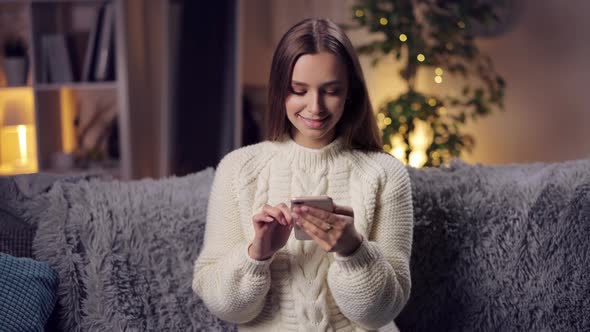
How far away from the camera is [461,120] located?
2.81 metres

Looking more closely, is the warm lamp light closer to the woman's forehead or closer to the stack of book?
the stack of book

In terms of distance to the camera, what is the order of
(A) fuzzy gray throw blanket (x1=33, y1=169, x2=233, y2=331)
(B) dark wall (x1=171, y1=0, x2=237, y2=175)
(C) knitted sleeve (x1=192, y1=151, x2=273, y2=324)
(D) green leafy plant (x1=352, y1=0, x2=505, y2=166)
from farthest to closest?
(B) dark wall (x1=171, y1=0, x2=237, y2=175) < (D) green leafy plant (x1=352, y1=0, x2=505, y2=166) < (A) fuzzy gray throw blanket (x1=33, y1=169, x2=233, y2=331) < (C) knitted sleeve (x1=192, y1=151, x2=273, y2=324)

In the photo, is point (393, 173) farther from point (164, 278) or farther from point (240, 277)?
point (164, 278)

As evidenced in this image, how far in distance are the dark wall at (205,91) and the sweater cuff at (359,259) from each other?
6.81 feet

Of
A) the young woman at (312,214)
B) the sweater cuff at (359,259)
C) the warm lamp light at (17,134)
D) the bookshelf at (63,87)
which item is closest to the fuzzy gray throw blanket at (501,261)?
the young woman at (312,214)

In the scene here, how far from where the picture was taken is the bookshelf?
2.92 meters

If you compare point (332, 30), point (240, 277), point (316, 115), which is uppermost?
point (332, 30)

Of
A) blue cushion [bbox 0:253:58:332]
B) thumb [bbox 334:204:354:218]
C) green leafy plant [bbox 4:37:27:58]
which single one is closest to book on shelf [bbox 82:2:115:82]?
green leafy plant [bbox 4:37:27:58]

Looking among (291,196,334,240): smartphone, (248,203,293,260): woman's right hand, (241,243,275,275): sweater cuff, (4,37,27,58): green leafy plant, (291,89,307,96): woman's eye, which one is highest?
(4,37,27,58): green leafy plant

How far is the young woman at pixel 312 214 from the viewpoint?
1.03 meters

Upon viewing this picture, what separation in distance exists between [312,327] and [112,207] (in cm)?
55

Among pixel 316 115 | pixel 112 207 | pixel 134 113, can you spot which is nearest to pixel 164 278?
pixel 112 207

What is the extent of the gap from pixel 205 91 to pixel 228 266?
6.83 ft

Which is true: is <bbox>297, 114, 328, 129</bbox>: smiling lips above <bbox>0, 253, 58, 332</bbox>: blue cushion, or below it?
above
